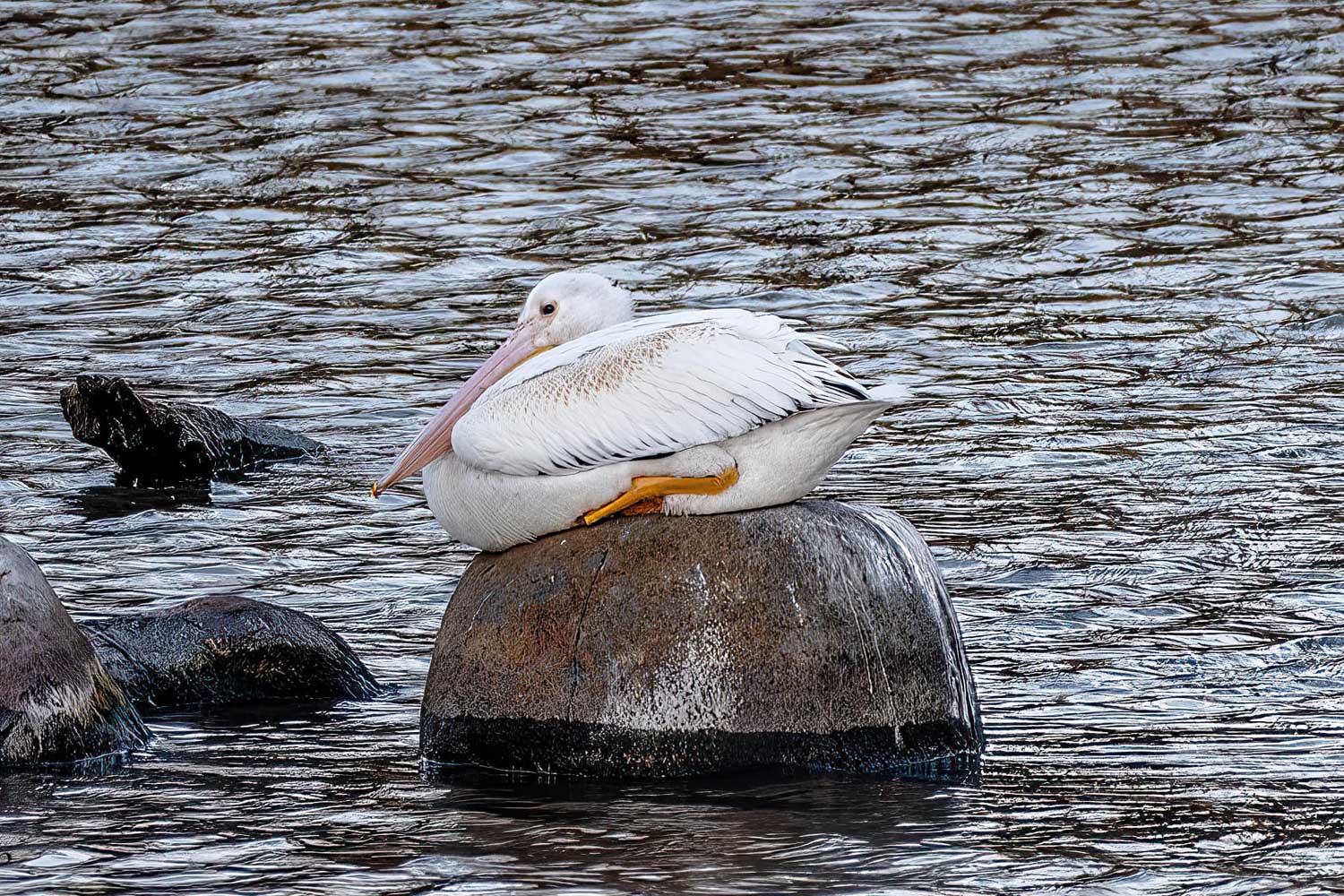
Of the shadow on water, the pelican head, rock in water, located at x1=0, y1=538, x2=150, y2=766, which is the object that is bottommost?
the shadow on water

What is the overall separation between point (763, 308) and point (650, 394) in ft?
18.9

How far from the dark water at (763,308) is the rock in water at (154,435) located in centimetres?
17

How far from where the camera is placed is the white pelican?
510 cm

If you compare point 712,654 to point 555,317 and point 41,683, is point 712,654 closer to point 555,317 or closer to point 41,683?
point 555,317

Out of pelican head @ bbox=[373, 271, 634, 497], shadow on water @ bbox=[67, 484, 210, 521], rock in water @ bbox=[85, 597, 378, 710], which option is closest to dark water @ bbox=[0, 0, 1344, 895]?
shadow on water @ bbox=[67, 484, 210, 521]

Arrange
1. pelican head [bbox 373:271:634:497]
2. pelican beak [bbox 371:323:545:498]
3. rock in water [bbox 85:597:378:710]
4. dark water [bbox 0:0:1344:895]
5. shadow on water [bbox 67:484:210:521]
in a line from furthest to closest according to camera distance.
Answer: shadow on water [bbox 67:484:210:521] → rock in water [bbox 85:597:378:710] → pelican head [bbox 373:271:634:497] → pelican beak [bbox 371:323:545:498] → dark water [bbox 0:0:1344:895]

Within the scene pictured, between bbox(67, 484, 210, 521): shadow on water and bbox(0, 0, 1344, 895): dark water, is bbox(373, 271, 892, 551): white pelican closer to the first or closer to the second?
bbox(0, 0, 1344, 895): dark water

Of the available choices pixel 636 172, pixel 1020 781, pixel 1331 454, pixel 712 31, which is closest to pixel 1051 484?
pixel 1331 454

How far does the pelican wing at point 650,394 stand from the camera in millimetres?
5090

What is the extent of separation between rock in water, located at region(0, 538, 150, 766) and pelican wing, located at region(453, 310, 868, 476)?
1074 mm

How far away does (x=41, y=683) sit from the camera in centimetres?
541

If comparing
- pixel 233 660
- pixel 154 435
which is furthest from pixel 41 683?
pixel 154 435

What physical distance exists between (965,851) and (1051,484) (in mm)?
3762

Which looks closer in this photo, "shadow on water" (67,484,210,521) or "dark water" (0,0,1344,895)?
"dark water" (0,0,1344,895)
